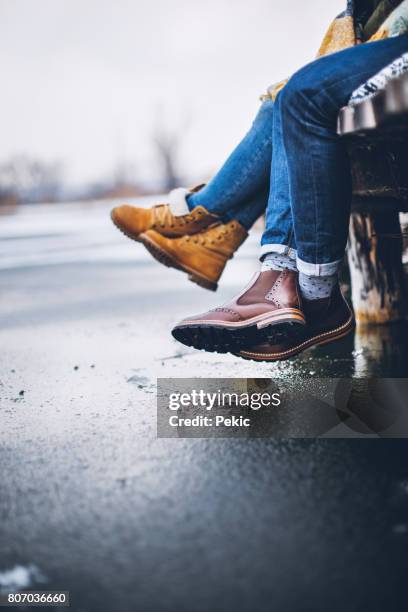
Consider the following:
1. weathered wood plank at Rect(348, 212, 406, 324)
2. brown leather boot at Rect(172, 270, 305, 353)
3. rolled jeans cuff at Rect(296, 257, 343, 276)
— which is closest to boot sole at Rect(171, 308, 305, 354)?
brown leather boot at Rect(172, 270, 305, 353)

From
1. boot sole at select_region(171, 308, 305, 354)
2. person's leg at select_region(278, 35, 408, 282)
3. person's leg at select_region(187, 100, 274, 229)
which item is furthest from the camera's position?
person's leg at select_region(187, 100, 274, 229)

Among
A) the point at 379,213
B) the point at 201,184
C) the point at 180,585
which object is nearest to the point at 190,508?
the point at 180,585

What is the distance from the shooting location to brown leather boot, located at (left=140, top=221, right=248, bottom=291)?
2.21 meters

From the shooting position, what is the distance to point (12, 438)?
154 cm

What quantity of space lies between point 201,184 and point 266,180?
1.07 ft

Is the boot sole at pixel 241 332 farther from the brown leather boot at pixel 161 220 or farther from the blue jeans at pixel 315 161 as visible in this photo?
the brown leather boot at pixel 161 220

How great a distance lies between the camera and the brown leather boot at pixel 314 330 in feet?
5.88

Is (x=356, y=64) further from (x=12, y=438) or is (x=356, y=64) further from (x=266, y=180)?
(x=12, y=438)

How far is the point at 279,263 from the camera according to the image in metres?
1.80

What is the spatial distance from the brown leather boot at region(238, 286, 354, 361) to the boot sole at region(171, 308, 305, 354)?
0.02 m

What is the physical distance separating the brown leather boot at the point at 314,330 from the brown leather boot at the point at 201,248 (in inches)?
19.3

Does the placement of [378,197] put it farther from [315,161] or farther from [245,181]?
[315,161]

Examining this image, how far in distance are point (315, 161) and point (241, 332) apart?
512mm

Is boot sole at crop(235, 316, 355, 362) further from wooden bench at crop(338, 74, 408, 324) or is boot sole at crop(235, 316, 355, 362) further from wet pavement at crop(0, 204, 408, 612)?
wooden bench at crop(338, 74, 408, 324)
